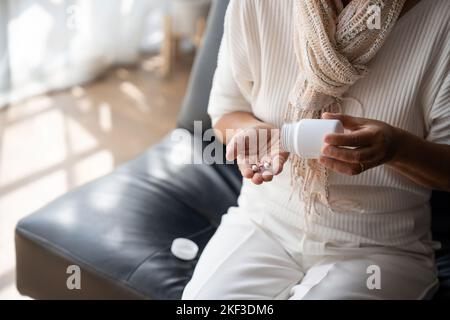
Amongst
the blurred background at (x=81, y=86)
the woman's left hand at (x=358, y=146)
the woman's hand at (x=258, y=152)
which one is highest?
the woman's left hand at (x=358, y=146)

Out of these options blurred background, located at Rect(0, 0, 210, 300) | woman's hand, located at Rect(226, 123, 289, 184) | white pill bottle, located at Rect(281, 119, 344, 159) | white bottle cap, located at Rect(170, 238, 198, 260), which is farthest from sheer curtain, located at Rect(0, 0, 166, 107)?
white pill bottle, located at Rect(281, 119, 344, 159)

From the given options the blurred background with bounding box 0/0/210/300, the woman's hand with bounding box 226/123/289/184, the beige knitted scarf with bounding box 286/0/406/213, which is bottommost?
the blurred background with bounding box 0/0/210/300

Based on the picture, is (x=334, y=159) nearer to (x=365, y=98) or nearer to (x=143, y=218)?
(x=365, y=98)

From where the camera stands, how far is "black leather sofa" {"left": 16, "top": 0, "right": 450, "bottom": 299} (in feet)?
3.59

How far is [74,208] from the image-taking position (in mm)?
1206

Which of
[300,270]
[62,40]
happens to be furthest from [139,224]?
[62,40]

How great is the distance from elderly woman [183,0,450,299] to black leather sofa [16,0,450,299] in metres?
0.11

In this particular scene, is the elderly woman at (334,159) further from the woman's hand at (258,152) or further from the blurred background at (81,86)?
the blurred background at (81,86)

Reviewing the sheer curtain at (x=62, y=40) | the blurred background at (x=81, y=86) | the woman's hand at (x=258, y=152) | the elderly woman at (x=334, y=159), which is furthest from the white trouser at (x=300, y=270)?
the sheer curtain at (x=62, y=40)

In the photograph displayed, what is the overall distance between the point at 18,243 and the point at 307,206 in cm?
56

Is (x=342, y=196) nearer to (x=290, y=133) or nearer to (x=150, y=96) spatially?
(x=290, y=133)

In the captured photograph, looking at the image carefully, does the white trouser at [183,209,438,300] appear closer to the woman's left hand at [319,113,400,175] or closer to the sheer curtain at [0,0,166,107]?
the woman's left hand at [319,113,400,175]

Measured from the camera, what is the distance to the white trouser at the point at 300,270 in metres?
0.97
